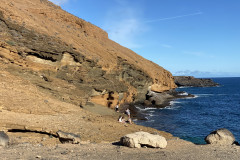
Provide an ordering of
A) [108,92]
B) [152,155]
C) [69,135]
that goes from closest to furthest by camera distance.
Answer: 1. [152,155]
2. [69,135]
3. [108,92]

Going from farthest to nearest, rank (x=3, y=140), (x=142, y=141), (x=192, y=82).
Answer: (x=192, y=82) < (x=142, y=141) < (x=3, y=140)

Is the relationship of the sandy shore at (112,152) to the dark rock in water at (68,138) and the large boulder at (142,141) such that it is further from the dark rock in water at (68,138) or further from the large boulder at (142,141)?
the dark rock in water at (68,138)

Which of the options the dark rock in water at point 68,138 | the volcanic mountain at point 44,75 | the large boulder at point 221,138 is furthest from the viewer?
the volcanic mountain at point 44,75

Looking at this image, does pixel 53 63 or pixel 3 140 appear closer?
pixel 3 140

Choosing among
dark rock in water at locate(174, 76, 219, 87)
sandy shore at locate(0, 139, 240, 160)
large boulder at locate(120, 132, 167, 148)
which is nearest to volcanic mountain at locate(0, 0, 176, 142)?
sandy shore at locate(0, 139, 240, 160)

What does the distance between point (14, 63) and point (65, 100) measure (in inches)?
226

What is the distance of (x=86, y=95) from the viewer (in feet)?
74.0

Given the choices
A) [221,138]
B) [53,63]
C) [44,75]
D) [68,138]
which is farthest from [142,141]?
[53,63]

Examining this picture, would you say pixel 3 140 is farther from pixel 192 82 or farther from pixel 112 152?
pixel 192 82

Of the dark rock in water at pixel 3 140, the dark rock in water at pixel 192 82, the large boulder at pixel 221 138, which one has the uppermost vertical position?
the dark rock in water at pixel 192 82

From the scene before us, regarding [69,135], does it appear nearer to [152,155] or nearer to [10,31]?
[152,155]

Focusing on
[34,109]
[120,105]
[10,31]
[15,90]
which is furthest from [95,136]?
[120,105]

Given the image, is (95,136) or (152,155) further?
(95,136)

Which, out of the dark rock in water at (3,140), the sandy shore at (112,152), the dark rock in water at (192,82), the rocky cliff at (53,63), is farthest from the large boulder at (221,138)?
the dark rock in water at (192,82)
